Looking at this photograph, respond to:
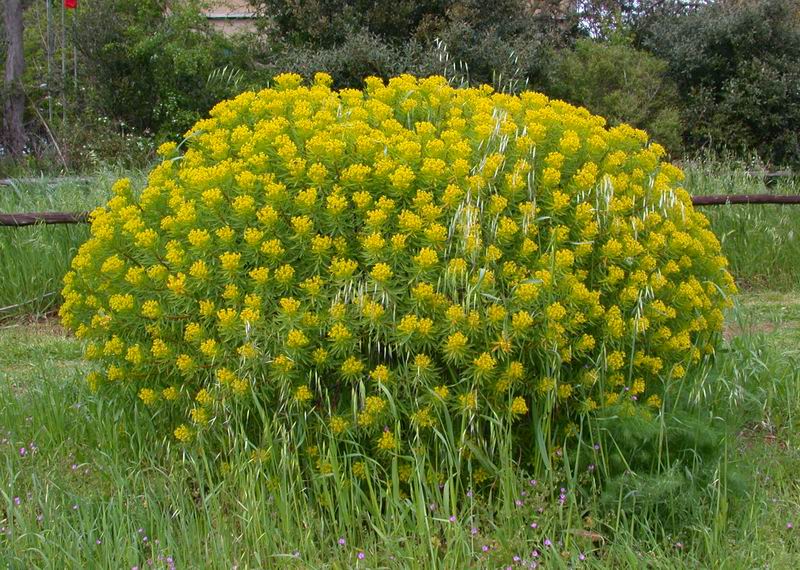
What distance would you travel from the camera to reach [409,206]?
11.3 ft

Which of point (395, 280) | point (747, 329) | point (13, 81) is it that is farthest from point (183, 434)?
point (13, 81)

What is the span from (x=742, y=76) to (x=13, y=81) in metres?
11.6

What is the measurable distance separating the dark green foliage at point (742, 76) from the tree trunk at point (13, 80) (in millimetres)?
10570

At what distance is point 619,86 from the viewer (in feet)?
42.2

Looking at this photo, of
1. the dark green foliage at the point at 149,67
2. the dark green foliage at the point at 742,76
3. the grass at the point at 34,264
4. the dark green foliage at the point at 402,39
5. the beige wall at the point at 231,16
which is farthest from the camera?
the beige wall at the point at 231,16

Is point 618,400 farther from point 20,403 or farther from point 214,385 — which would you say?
point 20,403

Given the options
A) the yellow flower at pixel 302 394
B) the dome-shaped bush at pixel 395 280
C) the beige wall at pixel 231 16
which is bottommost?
the yellow flower at pixel 302 394

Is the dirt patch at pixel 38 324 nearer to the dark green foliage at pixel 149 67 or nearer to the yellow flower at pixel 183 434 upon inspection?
the yellow flower at pixel 183 434

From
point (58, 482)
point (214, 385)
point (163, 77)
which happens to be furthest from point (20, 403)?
point (163, 77)

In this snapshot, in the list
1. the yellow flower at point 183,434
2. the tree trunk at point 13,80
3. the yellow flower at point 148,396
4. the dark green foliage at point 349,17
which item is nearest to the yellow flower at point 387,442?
the yellow flower at point 183,434

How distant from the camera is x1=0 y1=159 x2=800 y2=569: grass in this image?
310cm

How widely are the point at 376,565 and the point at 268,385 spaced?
2.42 feet

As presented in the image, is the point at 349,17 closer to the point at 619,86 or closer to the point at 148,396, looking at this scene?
the point at 619,86

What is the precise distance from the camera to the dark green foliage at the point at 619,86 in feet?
40.4
